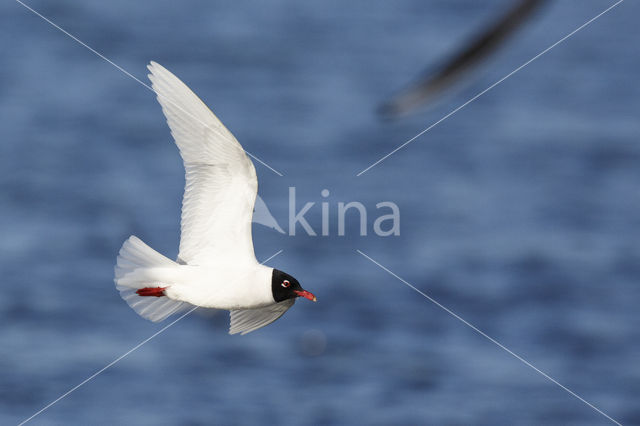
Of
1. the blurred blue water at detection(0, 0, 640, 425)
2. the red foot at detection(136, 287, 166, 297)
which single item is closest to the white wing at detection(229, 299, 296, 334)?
the red foot at detection(136, 287, 166, 297)

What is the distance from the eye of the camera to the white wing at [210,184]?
6.04 meters

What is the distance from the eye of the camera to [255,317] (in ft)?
20.7

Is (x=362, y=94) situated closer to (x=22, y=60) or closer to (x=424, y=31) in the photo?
(x=424, y=31)

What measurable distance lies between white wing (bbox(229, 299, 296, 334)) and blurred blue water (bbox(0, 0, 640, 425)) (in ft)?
50.3

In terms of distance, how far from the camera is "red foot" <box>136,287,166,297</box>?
6.02 metres

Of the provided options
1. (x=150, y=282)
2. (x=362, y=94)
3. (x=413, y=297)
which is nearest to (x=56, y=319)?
(x=413, y=297)

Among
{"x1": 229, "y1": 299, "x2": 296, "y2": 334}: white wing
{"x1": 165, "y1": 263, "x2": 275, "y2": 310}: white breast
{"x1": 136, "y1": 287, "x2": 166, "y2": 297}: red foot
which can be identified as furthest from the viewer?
{"x1": 229, "y1": 299, "x2": 296, "y2": 334}: white wing

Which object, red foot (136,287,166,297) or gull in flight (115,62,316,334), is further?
red foot (136,287,166,297)

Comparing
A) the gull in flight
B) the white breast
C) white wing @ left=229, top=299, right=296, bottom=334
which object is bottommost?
white wing @ left=229, top=299, right=296, bottom=334

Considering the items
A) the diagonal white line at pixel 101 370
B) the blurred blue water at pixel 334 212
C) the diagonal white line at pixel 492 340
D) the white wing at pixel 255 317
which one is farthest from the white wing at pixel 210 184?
the diagonal white line at pixel 492 340

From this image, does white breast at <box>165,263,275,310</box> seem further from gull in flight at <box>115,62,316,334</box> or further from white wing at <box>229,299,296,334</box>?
white wing at <box>229,299,296,334</box>

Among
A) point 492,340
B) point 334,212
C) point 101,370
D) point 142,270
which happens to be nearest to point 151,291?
point 142,270

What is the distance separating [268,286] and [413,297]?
2179 centimetres

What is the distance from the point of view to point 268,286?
568 centimetres
